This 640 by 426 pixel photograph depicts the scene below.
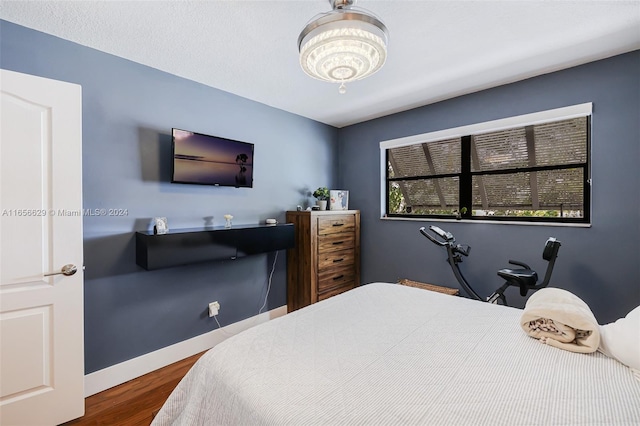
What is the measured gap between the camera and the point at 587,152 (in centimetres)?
233

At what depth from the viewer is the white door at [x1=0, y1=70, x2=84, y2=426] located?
157 cm

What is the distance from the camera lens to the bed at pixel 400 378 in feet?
2.74

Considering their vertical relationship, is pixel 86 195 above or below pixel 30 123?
below

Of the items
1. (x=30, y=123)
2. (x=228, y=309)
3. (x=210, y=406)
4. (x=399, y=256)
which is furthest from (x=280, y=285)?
(x=30, y=123)

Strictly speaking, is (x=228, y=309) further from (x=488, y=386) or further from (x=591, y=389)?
(x=591, y=389)

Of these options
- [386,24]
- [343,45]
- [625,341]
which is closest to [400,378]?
[625,341]

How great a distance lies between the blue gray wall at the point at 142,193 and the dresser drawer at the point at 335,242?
0.67 meters

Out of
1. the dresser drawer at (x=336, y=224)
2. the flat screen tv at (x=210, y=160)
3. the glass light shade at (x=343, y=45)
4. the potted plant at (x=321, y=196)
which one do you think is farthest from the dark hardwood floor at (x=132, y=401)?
the glass light shade at (x=343, y=45)

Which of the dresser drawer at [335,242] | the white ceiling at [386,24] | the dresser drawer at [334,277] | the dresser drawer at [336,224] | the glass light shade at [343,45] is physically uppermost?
the white ceiling at [386,24]

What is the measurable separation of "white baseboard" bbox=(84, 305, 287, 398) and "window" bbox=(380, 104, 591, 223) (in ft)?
7.66

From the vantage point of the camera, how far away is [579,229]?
2.31 m

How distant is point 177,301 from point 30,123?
1616mm

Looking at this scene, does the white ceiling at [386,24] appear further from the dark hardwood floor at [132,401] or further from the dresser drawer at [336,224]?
the dark hardwood floor at [132,401]

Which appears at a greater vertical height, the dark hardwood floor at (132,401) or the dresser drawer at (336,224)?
the dresser drawer at (336,224)
